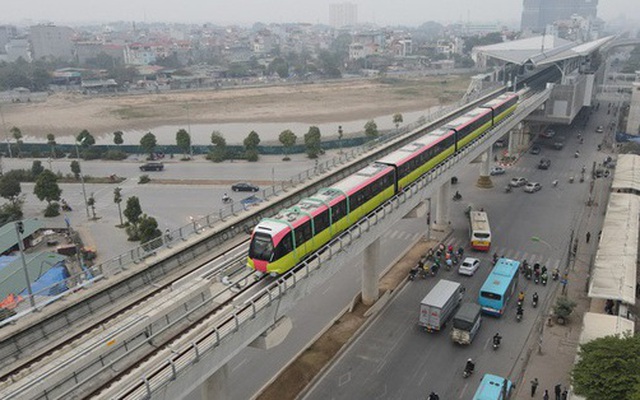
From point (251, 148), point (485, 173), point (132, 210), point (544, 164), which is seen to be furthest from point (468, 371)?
point (251, 148)

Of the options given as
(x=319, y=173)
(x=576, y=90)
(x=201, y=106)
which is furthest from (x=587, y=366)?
(x=201, y=106)

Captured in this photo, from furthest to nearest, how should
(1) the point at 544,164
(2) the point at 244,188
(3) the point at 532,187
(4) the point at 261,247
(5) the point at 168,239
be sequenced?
(1) the point at 544,164 → (2) the point at 244,188 → (3) the point at 532,187 → (5) the point at 168,239 → (4) the point at 261,247

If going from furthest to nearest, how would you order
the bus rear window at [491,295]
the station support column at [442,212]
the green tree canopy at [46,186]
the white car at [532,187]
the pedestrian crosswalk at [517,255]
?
the white car at [532,187] < the green tree canopy at [46,186] < the station support column at [442,212] < the pedestrian crosswalk at [517,255] < the bus rear window at [491,295]

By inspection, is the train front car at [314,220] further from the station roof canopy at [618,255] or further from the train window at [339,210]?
the station roof canopy at [618,255]

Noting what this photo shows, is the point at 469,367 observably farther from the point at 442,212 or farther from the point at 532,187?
the point at 532,187

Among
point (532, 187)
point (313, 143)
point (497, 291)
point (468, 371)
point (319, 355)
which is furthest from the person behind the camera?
point (313, 143)

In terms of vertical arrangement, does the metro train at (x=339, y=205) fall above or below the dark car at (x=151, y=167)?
above

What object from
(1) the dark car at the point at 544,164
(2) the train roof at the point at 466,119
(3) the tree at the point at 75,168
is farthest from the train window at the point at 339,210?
(3) the tree at the point at 75,168
